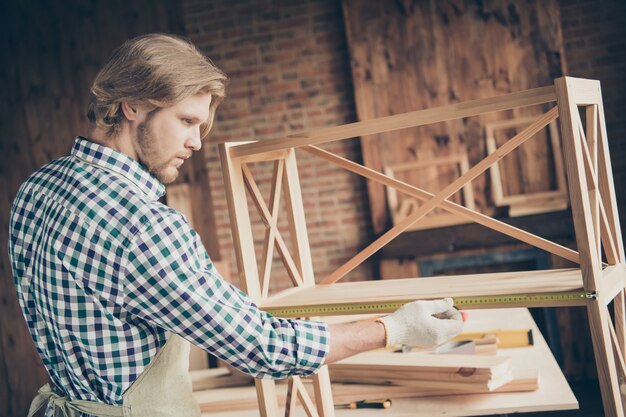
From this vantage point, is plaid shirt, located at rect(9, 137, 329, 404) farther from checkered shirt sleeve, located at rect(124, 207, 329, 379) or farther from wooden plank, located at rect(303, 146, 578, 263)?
wooden plank, located at rect(303, 146, 578, 263)

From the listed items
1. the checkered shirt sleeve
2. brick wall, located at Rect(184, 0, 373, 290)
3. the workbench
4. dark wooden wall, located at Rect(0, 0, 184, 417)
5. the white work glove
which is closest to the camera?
the checkered shirt sleeve

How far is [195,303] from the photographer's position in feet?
5.64

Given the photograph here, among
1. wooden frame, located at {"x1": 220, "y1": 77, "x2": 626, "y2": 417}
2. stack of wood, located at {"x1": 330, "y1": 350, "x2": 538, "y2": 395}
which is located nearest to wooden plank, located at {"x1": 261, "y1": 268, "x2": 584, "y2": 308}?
wooden frame, located at {"x1": 220, "y1": 77, "x2": 626, "y2": 417}

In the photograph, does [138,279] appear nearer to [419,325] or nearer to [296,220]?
[419,325]

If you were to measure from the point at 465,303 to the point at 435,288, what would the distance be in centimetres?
18

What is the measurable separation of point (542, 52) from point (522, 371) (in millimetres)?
3416

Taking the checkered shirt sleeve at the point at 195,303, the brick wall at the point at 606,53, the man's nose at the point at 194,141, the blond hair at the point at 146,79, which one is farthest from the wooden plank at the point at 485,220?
the brick wall at the point at 606,53

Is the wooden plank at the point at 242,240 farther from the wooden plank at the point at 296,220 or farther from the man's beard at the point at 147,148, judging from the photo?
the man's beard at the point at 147,148

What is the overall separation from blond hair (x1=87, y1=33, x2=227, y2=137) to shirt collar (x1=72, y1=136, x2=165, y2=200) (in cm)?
6

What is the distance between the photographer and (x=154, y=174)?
2.01m

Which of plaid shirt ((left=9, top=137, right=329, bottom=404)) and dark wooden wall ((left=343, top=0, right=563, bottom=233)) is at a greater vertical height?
dark wooden wall ((left=343, top=0, right=563, bottom=233))

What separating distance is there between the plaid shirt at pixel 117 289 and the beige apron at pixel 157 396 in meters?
0.03

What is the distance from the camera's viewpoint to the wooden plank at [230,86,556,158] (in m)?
2.09

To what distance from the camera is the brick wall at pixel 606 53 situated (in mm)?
5516
